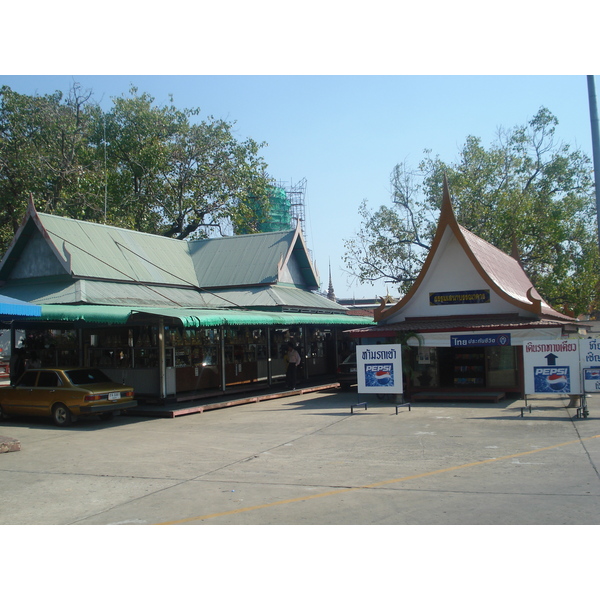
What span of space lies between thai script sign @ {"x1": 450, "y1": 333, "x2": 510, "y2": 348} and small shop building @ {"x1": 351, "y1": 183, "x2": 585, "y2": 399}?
0.10 feet

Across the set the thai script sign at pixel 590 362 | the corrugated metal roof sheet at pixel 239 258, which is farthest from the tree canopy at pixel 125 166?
the thai script sign at pixel 590 362

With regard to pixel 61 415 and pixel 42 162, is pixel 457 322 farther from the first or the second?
pixel 42 162

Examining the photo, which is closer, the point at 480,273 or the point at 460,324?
the point at 460,324

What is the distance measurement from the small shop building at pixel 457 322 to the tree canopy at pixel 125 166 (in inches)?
826

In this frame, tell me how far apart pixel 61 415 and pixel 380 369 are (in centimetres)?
895

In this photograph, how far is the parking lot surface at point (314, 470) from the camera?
24.1 feet

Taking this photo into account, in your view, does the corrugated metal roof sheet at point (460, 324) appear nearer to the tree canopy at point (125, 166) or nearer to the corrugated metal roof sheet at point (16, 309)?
the corrugated metal roof sheet at point (16, 309)

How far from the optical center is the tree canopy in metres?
34.8

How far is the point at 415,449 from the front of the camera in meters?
11.5

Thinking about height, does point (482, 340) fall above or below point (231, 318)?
below

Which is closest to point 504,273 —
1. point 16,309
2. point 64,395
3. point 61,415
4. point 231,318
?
point 231,318

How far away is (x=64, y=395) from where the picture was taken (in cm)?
1587

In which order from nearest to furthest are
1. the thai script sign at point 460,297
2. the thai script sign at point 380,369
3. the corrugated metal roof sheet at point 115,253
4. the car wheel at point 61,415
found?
1. the car wheel at point 61,415
2. the thai script sign at point 380,369
3. the thai script sign at point 460,297
4. the corrugated metal roof sheet at point 115,253

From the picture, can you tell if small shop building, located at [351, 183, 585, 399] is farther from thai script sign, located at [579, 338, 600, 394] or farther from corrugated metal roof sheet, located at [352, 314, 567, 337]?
thai script sign, located at [579, 338, 600, 394]
